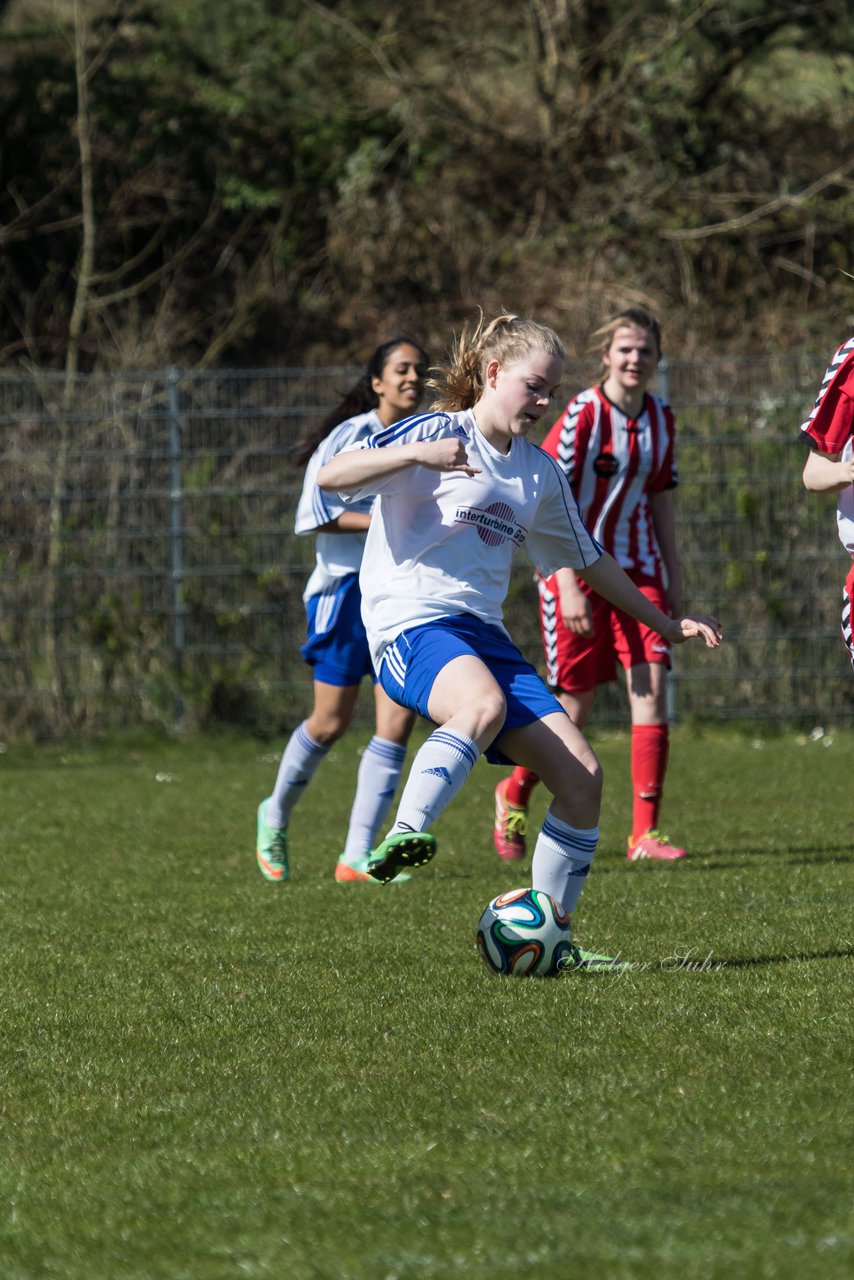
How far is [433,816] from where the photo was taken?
434 cm

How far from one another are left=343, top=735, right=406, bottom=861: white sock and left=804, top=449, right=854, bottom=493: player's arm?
8.67 feet

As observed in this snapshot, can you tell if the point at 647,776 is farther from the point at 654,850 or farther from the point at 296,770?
the point at 296,770

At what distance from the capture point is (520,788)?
24.5 feet

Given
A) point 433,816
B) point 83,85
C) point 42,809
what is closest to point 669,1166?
point 433,816

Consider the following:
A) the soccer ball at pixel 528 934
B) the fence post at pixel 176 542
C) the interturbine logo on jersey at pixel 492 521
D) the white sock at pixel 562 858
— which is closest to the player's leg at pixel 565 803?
the white sock at pixel 562 858

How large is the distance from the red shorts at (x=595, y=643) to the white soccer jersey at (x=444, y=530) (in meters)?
2.35

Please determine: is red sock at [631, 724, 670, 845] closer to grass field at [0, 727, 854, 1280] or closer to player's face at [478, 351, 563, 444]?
grass field at [0, 727, 854, 1280]

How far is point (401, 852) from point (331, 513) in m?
2.86

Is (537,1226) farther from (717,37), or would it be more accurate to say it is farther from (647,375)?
(717,37)

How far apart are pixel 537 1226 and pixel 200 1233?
57 centimetres

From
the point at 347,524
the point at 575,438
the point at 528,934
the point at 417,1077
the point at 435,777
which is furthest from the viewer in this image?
the point at 575,438

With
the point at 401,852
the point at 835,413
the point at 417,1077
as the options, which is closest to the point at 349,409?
the point at 835,413

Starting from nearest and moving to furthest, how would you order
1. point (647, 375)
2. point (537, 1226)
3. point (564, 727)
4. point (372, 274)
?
point (537, 1226) < point (564, 727) < point (647, 375) < point (372, 274)

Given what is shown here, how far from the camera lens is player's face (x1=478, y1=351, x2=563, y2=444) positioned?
4.78m
